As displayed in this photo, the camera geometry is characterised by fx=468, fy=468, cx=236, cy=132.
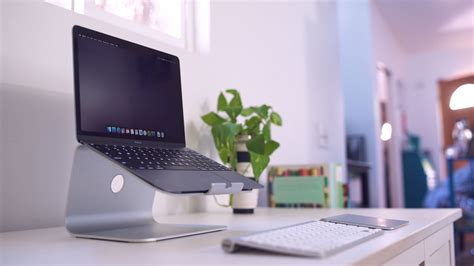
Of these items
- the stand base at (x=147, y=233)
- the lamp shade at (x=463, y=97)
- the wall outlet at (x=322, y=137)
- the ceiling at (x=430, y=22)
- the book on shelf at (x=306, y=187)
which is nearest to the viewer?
the stand base at (x=147, y=233)

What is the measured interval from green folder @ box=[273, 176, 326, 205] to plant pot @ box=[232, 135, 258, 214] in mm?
233

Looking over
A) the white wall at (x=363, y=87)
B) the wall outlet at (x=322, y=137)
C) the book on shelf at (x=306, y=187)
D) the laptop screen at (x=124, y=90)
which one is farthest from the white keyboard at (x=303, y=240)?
the white wall at (x=363, y=87)

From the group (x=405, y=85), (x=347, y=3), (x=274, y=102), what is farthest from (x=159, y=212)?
(x=405, y=85)

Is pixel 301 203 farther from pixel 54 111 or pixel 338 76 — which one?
pixel 338 76

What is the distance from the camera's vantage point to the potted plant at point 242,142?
4.41 ft

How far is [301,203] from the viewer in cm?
161

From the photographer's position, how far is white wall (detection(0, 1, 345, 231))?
37.2 inches

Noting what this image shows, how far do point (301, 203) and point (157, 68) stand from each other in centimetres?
80

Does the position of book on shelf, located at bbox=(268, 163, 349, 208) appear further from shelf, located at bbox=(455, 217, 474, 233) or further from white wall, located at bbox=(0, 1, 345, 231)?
shelf, located at bbox=(455, 217, 474, 233)

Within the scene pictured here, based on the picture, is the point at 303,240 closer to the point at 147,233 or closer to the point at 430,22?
the point at 147,233

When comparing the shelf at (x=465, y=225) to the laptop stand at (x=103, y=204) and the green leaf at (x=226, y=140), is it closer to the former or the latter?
the green leaf at (x=226, y=140)

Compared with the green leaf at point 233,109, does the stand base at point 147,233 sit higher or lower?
lower

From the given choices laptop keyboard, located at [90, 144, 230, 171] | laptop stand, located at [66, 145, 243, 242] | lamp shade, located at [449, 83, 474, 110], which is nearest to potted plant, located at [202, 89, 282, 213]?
laptop keyboard, located at [90, 144, 230, 171]

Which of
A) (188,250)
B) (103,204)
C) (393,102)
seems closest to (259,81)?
(103,204)
